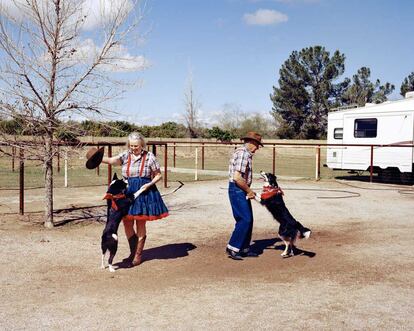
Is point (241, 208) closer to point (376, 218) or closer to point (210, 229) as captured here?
point (210, 229)

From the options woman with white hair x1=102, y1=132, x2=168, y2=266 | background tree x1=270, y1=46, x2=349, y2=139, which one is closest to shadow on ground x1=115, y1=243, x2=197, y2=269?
woman with white hair x1=102, y1=132, x2=168, y2=266

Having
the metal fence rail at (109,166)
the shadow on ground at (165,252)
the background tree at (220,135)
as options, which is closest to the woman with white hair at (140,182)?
the shadow on ground at (165,252)

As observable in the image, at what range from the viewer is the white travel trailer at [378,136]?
16641 millimetres

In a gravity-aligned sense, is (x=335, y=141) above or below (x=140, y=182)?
above

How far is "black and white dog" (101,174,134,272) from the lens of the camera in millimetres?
5680

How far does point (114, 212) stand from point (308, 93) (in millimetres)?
49463

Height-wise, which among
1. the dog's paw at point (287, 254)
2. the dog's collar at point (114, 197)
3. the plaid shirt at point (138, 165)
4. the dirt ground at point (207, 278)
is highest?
the plaid shirt at point (138, 165)

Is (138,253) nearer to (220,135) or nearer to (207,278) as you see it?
(207,278)

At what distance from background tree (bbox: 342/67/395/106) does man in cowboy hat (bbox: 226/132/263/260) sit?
48795mm

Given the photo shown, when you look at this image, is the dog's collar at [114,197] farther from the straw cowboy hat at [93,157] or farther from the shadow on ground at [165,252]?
the shadow on ground at [165,252]

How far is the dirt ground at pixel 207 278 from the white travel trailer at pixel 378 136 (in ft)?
25.9

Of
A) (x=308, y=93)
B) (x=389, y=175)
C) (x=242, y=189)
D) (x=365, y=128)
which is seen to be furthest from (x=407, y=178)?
(x=308, y=93)

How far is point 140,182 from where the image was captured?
5898 mm

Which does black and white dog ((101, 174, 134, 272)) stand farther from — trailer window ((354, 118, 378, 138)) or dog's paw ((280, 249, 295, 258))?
trailer window ((354, 118, 378, 138))
